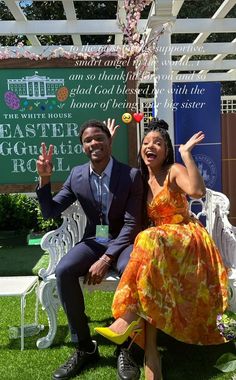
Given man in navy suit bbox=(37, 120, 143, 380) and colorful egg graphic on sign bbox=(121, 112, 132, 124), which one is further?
colorful egg graphic on sign bbox=(121, 112, 132, 124)

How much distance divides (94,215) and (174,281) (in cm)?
80


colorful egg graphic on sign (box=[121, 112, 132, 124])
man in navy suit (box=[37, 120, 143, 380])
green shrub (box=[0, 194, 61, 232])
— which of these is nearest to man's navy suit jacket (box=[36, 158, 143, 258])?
man in navy suit (box=[37, 120, 143, 380])

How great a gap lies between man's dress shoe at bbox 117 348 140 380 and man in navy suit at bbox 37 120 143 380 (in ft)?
0.85

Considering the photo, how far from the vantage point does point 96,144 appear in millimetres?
3154

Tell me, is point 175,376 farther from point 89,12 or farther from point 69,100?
point 89,12

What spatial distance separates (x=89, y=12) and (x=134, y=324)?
41.9 ft

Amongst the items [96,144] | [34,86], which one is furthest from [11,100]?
[96,144]

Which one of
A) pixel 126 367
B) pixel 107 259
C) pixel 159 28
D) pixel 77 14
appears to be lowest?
pixel 126 367

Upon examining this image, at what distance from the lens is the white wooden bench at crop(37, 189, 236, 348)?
314 cm

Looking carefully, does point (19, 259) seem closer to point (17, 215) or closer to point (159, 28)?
point (17, 215)

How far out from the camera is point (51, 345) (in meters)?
3.24

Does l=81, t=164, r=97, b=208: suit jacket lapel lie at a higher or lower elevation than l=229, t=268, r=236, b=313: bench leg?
higher

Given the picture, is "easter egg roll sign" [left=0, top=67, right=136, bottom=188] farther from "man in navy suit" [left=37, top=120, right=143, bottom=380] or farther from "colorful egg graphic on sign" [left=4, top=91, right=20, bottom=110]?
"man in navy suit" [left=37, top=120, right=143, bottom=380]

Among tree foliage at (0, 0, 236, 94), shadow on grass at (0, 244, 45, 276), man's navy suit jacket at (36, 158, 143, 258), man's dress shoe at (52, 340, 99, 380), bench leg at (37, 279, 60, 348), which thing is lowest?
shadow on grass at (0, 244, 45, 276)
